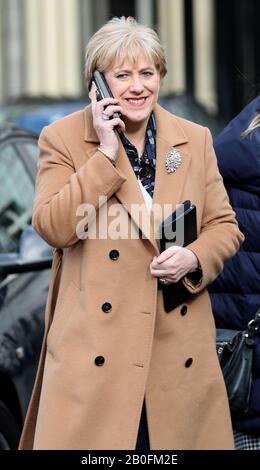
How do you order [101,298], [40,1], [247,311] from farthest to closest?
[40,1], [247,311], [101,298]

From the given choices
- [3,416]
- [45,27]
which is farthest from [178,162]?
[45,27]

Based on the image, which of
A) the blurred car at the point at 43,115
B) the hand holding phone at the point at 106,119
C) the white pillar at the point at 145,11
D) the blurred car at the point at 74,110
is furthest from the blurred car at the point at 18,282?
the white pillar at the point at 145,11

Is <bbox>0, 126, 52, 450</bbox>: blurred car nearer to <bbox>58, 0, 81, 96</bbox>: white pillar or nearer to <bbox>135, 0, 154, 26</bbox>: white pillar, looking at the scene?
<bbox>58, 0, 81, 96</bbox>: white pillar

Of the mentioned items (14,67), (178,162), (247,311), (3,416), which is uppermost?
(14,67)

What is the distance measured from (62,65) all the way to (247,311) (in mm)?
16285

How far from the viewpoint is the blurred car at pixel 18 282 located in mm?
5418

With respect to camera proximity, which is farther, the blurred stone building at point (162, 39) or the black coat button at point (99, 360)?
the blurred stone building at point (162, 39)

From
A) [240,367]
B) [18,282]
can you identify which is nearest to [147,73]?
[240,367]

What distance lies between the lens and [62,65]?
20344 mm

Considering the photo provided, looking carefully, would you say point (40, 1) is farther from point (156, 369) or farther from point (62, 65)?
point (156, 369)

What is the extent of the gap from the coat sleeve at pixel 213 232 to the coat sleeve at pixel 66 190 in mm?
348

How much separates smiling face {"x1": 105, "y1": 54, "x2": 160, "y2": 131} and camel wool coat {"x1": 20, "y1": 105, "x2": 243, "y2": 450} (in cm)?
15

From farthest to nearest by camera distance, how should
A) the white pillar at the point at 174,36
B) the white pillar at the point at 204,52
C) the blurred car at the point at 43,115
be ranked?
the white pillar at the point at 204,52 < the white pillar at the point at 174,36 < the blurred car at the point at 43,115

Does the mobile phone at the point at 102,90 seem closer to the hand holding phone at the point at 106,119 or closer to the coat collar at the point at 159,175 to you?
the hand holding phone at the point at 106,119
